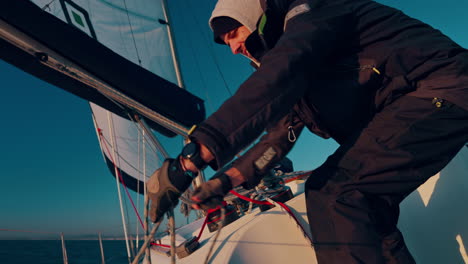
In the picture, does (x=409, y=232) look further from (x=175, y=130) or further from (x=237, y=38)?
(x=175, y=130)

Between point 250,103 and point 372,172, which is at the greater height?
point 250,103

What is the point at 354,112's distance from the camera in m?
1.02

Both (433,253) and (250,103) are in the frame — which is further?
(433,253)

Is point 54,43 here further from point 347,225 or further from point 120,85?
point 347,225

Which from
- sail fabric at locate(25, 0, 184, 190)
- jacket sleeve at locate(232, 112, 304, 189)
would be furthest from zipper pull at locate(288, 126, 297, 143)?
sail fabric at locate(25, 0, 184, 190)

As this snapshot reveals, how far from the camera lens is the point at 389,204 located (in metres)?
0.91

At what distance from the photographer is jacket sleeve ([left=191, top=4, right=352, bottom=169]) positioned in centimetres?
68

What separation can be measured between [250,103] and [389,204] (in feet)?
2.21

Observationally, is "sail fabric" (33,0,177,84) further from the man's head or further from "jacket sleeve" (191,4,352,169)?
"jacket sleeve" (191,4,352,169)

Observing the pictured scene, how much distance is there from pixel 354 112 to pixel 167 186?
2.63 feet

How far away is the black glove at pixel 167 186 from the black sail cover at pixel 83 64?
6.23ft

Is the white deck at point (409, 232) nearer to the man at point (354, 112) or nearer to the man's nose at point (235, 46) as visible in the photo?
the man at point (354, 112)

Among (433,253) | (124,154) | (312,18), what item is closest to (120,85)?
(312,18)

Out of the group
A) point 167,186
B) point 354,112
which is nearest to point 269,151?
point 354,112
